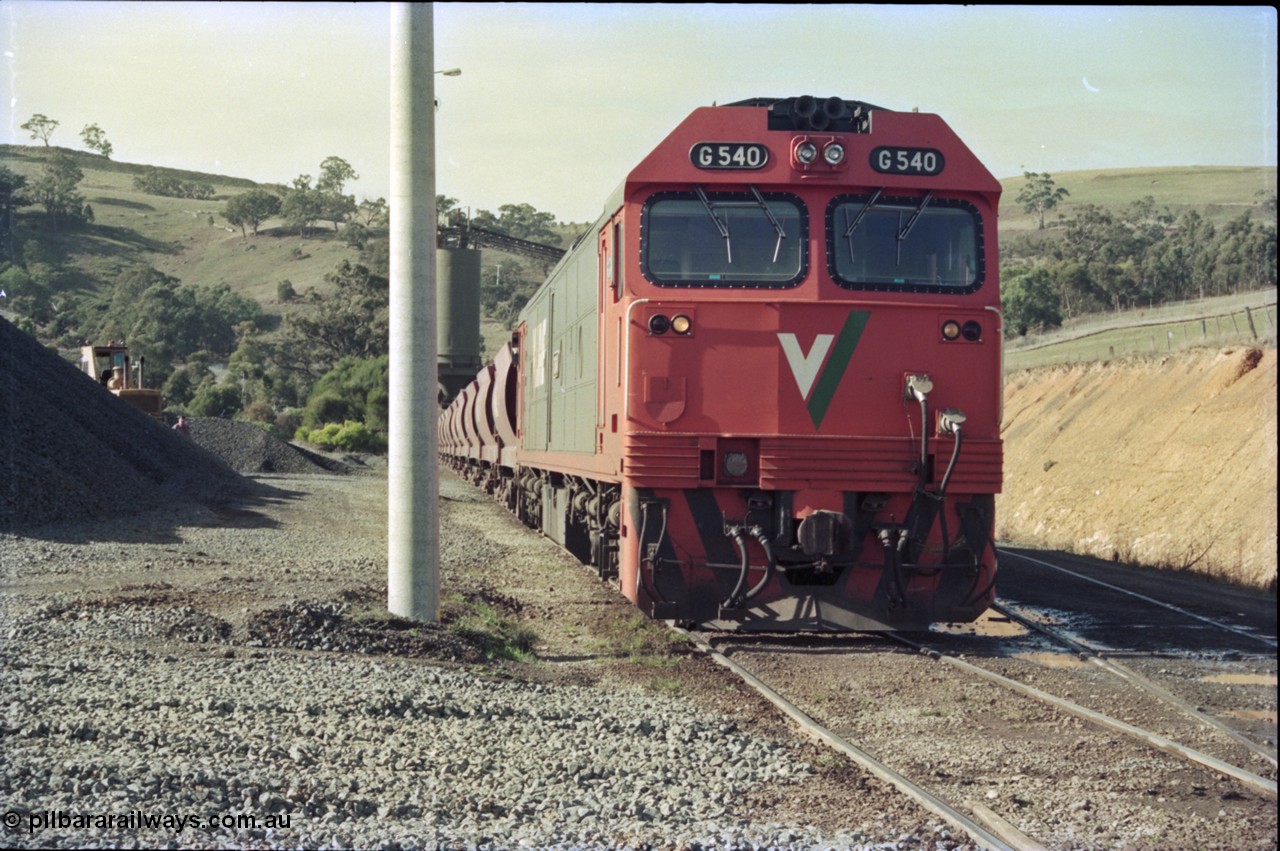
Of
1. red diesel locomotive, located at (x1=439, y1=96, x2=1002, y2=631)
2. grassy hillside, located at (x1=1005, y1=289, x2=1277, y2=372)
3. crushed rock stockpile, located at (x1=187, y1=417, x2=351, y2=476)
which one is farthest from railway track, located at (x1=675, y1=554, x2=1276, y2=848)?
crushed rock stockpile, located at (x1=187, y1=417, x2=351, y2=476)

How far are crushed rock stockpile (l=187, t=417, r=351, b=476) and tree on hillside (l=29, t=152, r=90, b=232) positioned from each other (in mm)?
47144

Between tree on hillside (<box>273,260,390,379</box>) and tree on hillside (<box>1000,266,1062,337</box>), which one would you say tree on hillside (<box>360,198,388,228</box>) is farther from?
tree on hillside (<box>1000,266,1062,337</box>)

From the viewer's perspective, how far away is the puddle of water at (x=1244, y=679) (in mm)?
8836

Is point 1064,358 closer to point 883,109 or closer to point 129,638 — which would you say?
point 883,109

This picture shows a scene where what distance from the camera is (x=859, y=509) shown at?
984cm

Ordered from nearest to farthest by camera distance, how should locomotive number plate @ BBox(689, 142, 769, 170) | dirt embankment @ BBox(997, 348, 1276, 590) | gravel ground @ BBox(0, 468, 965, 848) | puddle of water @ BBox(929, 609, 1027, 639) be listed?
1. gravel ground @ BBox(0, 468, 965, 848)
2. locomotive number plate @ BBox(689, 142, 769, 170)
3. puddle of water @ BBox(929, 609, 1027, 639)
4. dirt embankment @ BBox(997, 348, 1276, 590)

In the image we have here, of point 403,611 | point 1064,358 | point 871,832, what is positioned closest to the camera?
point 871,832

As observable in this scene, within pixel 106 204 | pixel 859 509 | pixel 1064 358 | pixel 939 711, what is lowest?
pixel 939 711

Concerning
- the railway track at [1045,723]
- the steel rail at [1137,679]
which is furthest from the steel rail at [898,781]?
the steel rail at [1137,679]

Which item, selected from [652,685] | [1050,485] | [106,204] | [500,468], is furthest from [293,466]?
[106,204]

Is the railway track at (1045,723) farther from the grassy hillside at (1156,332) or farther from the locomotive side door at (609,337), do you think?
the grassy hillside at (1156,332)

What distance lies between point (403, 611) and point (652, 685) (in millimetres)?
2842

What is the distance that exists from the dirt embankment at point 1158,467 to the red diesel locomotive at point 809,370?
9.07 metres

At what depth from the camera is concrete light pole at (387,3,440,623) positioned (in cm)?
1043
